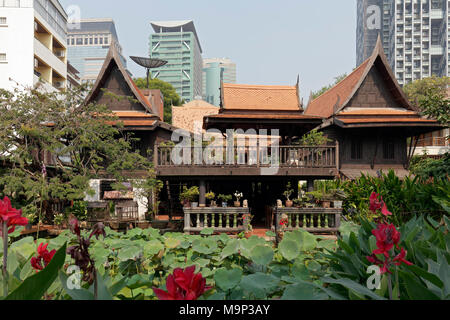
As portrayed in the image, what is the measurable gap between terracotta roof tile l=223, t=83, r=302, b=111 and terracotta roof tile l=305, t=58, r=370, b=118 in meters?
3.84

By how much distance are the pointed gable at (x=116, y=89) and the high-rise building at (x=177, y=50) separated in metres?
74.6

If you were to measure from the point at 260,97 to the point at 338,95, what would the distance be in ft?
16.6

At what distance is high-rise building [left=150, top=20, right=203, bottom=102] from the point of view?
100062 mm

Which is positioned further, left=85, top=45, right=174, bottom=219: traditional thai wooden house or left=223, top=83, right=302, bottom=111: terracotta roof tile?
left=85, top=45, right=174, bottom=219: traditional thai wooden house

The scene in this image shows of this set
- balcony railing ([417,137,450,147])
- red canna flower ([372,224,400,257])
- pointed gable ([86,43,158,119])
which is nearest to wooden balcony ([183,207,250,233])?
pointed gable ([86,43,158,119])

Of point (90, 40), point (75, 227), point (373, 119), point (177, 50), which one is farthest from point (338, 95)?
point (177, 50)

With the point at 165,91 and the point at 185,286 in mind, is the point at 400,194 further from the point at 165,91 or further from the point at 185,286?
the point at 165,91

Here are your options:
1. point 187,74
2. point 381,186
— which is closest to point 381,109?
point 381,186

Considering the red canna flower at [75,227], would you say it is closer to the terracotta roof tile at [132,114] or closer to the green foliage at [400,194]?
the green foliage at [400,194]

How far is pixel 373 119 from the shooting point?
58.9 ft

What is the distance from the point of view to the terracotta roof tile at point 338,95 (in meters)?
19.2

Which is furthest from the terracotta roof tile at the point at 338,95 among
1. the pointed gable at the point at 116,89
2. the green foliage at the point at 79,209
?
the green foliage at the point at 79,209

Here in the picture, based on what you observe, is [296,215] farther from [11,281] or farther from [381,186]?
[11,281]

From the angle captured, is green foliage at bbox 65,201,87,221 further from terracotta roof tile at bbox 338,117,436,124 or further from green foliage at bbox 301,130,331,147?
terracotta roof tile at bbox 338,117,436,124
